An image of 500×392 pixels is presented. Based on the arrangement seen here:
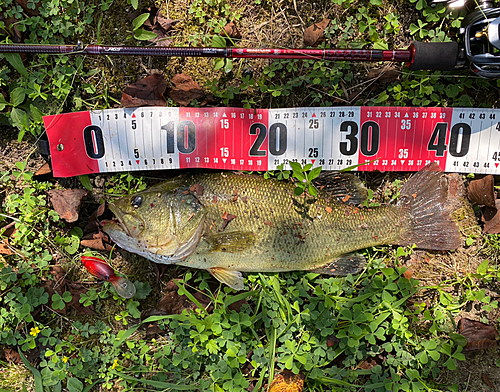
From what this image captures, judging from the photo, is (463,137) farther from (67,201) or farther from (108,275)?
(67,201)

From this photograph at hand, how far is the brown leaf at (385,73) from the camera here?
12.0 feet

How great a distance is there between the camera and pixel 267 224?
3412mm

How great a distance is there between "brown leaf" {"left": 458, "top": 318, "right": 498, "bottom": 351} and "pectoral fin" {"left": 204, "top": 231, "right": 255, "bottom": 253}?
242 centimetres

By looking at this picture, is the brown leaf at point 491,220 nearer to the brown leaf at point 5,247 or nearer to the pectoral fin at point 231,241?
the pectoral fin at point 231,241

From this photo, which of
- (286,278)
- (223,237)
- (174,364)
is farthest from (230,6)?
(174,364)

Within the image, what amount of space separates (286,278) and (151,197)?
163cm

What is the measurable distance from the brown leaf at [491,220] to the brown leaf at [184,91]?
3242mm

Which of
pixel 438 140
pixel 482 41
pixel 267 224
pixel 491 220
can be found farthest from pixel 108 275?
pixel 482 41

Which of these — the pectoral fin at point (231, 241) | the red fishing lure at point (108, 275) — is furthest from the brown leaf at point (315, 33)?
the red fishing lure at point (108, 275)

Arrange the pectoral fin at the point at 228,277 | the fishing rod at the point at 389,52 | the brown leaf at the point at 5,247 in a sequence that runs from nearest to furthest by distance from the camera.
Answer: the fishing rod at the point at 389,52
the pectoral fin at the point at 228,277
the brown leaf at the point at 5,247

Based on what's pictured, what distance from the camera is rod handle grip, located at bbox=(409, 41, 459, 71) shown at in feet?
11.0

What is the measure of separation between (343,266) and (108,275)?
2419 millimetres

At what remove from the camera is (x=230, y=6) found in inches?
147

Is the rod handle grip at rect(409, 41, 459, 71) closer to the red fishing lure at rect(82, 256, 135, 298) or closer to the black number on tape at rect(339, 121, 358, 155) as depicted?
the black number on tape at rect(339, 121, 358, 155)
